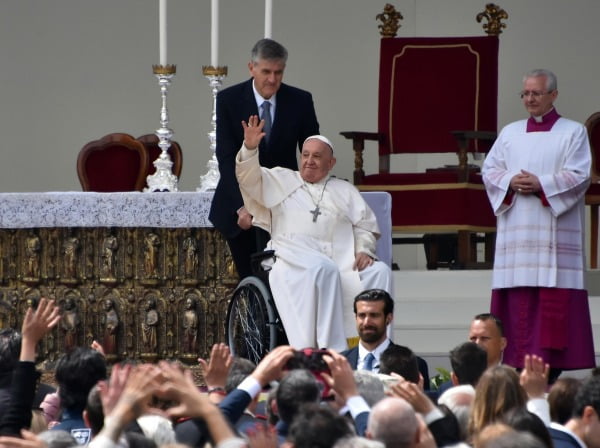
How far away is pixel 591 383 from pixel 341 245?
371cm

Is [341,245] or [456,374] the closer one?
[456,374]

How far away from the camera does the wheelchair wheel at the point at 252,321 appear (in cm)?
842

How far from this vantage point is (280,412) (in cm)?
492

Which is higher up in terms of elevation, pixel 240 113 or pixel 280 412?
pixel 240 113

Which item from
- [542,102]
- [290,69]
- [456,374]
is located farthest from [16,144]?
[456,374]

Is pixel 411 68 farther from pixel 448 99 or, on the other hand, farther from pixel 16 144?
pixel 16 144

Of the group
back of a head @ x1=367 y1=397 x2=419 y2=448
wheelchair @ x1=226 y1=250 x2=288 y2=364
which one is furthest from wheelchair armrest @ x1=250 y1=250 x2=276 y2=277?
back of a head @ x1=367 y1=397 x2=419 y2=448

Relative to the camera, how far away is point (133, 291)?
370 inches

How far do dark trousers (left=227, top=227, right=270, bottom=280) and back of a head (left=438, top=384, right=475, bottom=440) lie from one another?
133 inches

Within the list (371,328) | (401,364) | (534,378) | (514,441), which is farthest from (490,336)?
(514,441)

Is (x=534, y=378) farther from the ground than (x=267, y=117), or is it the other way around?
(x=267, y=117)

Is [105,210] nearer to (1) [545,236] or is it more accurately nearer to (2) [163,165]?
(2) [163,165]

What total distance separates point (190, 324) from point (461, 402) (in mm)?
3953

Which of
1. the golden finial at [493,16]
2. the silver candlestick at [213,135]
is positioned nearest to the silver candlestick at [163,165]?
the silver candlestick at [213,135]
